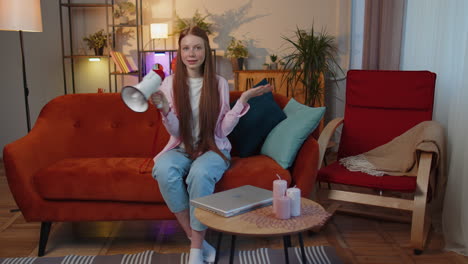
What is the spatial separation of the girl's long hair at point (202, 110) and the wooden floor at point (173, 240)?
1.75ft

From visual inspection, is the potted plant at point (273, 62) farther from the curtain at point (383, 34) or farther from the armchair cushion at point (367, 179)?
the armchair cushion at point (367, 179)

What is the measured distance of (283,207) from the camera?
4.57ft

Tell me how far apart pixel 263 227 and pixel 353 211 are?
1.45m

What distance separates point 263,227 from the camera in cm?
134

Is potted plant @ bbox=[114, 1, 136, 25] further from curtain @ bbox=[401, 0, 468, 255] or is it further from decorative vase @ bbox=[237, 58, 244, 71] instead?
curtain @ bbox=[401, 0, 468, 255]

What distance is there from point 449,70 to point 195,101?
1.58 meters

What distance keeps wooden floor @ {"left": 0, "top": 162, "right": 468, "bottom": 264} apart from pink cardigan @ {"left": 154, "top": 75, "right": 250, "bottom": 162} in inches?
20.5

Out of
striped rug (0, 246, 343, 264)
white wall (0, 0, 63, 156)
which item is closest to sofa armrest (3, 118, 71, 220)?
striped rug (0, 246, 343, 264)

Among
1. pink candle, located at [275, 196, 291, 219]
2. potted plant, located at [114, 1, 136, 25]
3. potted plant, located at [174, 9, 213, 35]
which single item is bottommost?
pink candle, located at [275, 196, 291, 219]

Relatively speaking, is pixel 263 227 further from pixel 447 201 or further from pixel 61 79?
pixel 61 79

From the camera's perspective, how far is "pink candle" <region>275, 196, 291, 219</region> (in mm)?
1394

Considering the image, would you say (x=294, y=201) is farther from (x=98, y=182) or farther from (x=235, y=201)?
(x=98, y=182)

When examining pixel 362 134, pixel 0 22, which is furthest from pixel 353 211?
pixel 0 22

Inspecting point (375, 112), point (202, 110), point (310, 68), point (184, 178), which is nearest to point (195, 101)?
point (202, 110)
